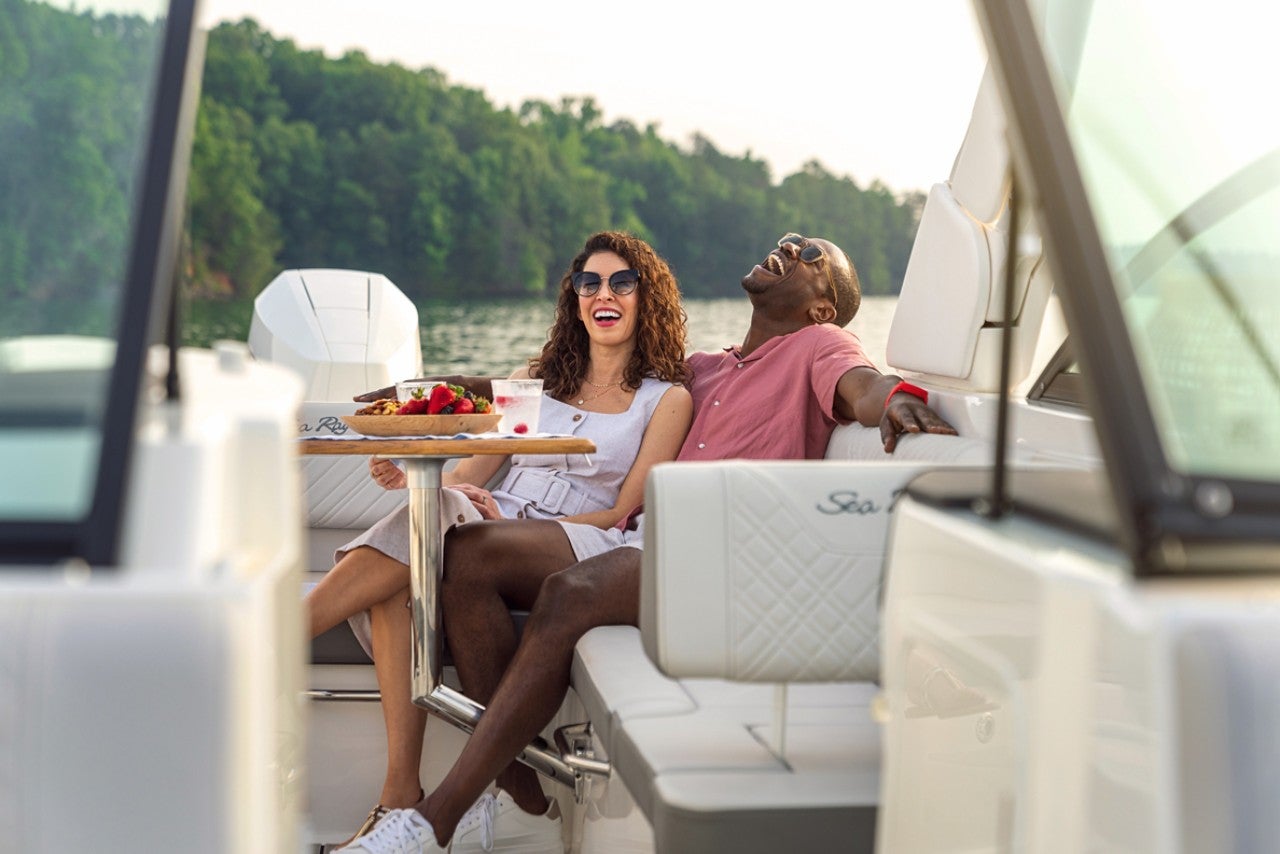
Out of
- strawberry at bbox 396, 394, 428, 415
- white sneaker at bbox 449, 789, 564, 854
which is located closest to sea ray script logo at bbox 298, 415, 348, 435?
strawberry at bbox 396, 394, 428, 415

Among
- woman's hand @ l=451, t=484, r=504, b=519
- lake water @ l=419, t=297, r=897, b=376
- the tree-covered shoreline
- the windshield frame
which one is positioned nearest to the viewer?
the windshield frame

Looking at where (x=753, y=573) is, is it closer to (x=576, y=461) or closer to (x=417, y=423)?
(x=417, y=423)

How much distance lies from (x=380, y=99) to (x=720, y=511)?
27506 millimetres

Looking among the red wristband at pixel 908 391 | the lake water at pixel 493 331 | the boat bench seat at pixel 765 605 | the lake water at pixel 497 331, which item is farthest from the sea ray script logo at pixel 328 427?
the lake water at pixel 493 331

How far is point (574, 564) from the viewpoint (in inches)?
132

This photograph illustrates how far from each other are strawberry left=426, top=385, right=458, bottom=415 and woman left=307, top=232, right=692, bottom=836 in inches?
12.6

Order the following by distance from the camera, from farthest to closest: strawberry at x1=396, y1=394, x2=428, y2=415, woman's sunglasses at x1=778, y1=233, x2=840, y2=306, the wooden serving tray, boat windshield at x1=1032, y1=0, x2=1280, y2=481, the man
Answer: woman's sunglasses at x1=778, y1=233, x2=840, y2=306 < strawberry at x1=396, y1=394, x2=428, y2=415 < the wooden serving tray < the man < boat windshield at x1=1032, y1=0, x2=1280, y2=481

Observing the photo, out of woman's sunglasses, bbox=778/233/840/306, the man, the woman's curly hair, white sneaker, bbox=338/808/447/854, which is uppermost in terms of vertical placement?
woman's sunglasses, bbox=778/233/840/306

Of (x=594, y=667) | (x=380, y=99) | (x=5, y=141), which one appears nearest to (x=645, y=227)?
(x=380, y=99)

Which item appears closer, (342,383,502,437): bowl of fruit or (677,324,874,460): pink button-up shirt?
(342,383,502,437): bowl of fruit

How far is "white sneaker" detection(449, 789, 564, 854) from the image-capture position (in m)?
3.13

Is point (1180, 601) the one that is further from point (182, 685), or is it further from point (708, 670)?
point (708, 670)

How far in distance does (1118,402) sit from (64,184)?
83 cm

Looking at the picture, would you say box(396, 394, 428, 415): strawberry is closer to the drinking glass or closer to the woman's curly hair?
the drinking glass
